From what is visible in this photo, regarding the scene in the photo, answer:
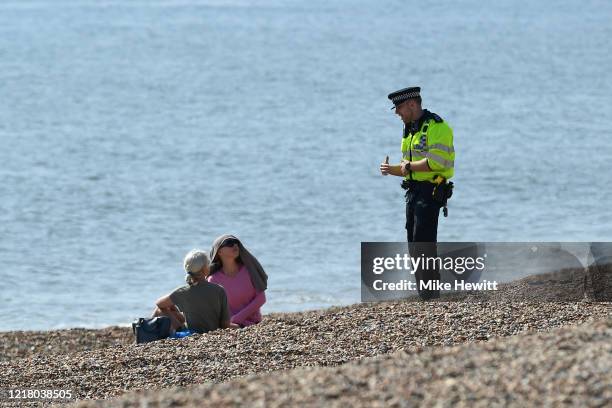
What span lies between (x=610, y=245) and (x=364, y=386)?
516 centimetres

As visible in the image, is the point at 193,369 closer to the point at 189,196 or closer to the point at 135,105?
the point at 189,196

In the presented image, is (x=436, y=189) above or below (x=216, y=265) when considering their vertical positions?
above

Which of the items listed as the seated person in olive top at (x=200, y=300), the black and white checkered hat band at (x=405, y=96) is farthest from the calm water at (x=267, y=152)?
the black and white checkered hat band at (x=405, y=96)

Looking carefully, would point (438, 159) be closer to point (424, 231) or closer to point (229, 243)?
point (424, 231)

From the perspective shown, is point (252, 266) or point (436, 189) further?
point (252, 266)

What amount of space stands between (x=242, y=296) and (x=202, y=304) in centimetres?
68

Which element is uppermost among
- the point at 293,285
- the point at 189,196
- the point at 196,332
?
the point at 189,196

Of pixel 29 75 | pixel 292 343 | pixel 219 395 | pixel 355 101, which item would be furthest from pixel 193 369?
pixel 29 75

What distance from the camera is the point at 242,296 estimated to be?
12172 mm

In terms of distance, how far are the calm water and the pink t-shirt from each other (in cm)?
570

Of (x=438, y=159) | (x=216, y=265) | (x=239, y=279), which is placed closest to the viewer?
(x=438, y=159)

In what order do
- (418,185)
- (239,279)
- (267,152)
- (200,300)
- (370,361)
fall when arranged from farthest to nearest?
(267,152), (239,279), (418,185), (200,300), (370,361)

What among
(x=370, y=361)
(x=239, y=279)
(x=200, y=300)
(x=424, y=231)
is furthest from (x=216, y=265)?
(x=370, y=361)

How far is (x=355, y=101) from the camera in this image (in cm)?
4878
